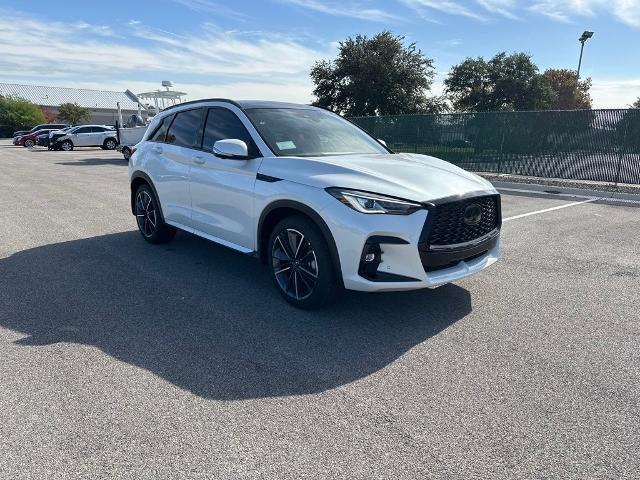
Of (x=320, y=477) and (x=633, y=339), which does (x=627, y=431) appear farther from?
(x=320, y=477)

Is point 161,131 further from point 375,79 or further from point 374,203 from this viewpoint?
point 375,79

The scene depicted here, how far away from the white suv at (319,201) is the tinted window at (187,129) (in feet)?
0.06

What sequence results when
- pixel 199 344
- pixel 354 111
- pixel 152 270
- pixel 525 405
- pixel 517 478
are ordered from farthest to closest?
1. pixel 354 111
2. pixel 152 270
3. pixel 199 344
4. pixel 525 405
5. pixel 517 478

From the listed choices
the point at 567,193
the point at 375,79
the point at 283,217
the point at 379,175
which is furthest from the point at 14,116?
the point at 379,175

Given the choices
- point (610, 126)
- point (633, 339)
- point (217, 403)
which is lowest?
point (217, 403)

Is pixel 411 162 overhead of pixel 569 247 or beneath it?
overhead

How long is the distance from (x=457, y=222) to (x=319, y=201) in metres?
1.09

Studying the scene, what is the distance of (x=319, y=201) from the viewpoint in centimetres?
380

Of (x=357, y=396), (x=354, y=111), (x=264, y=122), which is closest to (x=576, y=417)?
(x=357, y=396)

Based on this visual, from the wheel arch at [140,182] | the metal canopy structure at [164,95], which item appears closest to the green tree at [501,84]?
the metal canopy structure at [164,95]

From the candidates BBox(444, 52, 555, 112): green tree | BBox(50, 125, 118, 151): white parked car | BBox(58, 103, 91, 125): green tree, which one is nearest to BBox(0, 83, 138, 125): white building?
BBox(58, 103, 91, 125): green tree

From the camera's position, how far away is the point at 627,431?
2.60 m

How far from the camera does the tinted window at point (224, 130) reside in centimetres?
465

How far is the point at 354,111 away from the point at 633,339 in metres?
38.5
